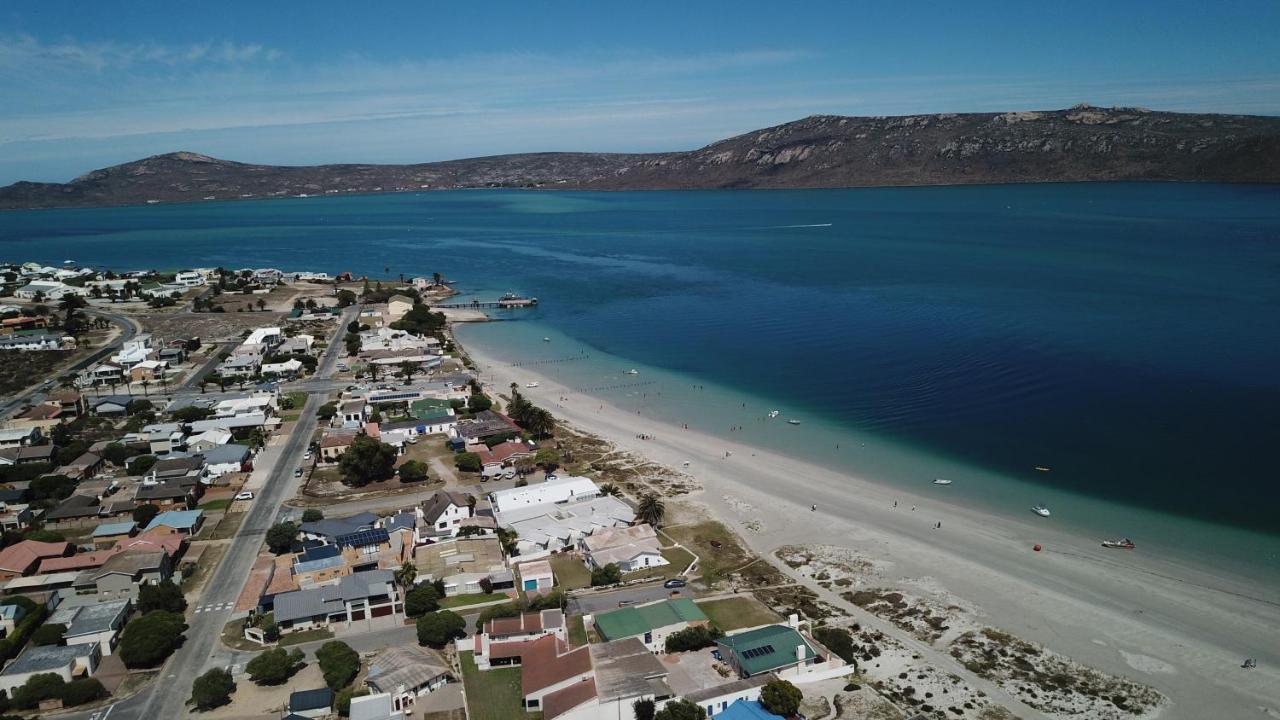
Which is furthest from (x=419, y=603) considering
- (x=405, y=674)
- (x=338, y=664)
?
(x=405, y=674)

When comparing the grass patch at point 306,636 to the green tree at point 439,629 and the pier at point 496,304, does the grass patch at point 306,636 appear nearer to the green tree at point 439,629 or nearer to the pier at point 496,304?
the green tree at point 439,629

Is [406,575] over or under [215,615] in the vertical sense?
over

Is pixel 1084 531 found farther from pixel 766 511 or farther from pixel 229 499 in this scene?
pixel 229 499

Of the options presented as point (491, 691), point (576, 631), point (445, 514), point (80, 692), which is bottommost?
point (491, 691)

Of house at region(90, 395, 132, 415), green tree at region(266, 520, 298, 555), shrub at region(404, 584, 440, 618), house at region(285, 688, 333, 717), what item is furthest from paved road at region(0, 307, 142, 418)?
house at region(285, 688, 333, 717)

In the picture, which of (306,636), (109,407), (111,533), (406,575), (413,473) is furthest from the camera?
(109,407)

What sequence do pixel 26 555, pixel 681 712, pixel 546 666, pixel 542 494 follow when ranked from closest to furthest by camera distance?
pixel 681 712
pixel 546 666
pixel 26 555
pixel 542 494

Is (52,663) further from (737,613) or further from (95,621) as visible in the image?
(737,613)
